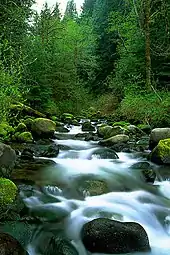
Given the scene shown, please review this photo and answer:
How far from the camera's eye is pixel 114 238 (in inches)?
Answer: 201

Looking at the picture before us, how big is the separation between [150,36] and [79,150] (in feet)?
37.6

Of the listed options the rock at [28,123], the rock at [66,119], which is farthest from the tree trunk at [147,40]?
the rock at [28,123]

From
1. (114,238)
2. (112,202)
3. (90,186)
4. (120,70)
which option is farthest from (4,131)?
(120,70)

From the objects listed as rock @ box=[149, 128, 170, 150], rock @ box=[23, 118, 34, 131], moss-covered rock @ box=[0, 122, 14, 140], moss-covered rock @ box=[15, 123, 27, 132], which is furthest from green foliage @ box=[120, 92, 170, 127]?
moss-covered rock @ box=[0, 122, 14, 140]

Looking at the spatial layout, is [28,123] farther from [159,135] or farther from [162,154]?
[162,154]

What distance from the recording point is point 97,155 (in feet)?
34.2

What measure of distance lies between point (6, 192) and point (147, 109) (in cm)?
1158

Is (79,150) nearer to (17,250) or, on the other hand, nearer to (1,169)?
(1,169)

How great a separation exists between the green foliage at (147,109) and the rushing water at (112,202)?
252 inches

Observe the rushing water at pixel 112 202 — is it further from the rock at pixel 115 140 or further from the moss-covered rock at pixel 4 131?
the rock at pixel 115 140

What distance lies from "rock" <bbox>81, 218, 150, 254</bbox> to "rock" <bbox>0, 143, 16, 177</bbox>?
2.65 m

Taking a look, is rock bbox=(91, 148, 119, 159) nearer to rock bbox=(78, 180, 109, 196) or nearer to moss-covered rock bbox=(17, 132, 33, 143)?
rock bbox=(78, 180, 109, 196)

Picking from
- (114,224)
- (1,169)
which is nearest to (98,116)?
(1,169)

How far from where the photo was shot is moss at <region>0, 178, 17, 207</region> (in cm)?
586
